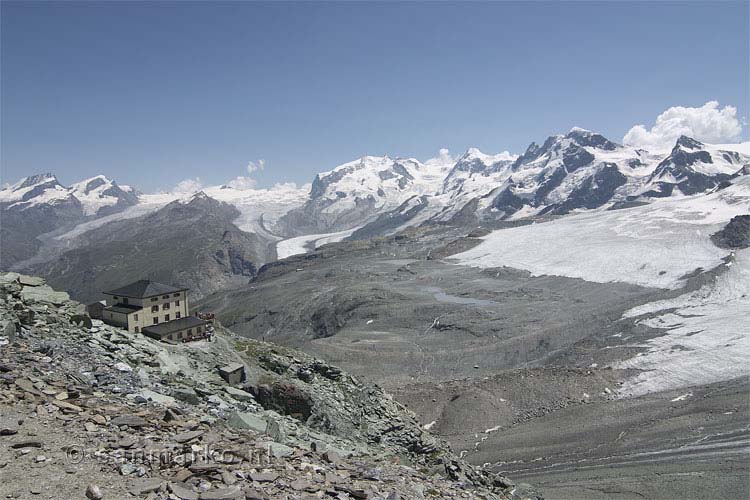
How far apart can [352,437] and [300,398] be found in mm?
3669

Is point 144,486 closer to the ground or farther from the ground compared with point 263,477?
farther from the ground

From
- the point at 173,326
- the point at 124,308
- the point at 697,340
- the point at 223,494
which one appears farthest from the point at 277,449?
the point at 697,340

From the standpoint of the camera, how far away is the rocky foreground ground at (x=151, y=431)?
34.4ft

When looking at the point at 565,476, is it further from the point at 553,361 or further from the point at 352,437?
the point at 553,361

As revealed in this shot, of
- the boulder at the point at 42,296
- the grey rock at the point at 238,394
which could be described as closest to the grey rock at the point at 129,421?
the grey rock at the point at 238,394

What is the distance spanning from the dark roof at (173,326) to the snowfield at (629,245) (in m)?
98.7

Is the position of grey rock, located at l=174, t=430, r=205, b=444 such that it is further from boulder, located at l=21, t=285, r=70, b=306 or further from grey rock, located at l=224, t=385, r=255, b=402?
boulder, located at l=21, t=285, r=70, b=306

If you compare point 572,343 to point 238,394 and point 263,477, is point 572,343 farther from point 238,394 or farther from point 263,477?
point 263,477

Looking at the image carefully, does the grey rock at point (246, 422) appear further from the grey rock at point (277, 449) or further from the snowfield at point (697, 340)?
the snowfield at point (697, 340)

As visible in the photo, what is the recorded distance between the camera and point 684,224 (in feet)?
487

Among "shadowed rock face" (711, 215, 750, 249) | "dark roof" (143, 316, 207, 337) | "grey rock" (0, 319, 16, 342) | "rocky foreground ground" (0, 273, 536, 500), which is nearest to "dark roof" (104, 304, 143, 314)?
"dark roof" (143, 316, 207, 337)

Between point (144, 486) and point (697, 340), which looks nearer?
point (144, 486)

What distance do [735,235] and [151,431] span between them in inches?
5893

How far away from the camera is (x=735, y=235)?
123875 mm
